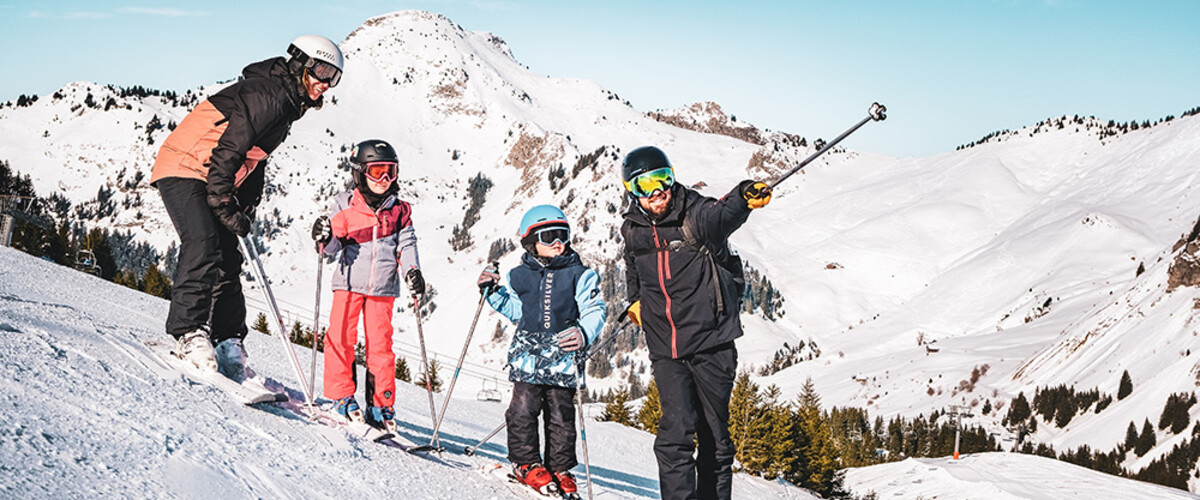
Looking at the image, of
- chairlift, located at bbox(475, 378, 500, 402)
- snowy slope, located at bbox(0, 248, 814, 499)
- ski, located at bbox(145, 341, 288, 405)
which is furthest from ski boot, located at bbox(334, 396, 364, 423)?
chairlift, located at bbox(475, 378, 500, 402)

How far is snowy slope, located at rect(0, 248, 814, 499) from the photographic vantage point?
373 cm

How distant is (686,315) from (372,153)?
2884 mm

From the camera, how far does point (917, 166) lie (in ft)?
620

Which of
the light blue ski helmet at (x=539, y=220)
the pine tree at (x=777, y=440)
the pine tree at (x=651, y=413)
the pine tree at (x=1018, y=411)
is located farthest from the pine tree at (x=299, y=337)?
the pine tree at (x=1018, y=411)

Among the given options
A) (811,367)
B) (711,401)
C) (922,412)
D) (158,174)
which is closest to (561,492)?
(711,401)

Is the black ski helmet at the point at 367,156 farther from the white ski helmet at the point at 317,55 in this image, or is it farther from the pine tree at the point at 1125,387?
A: the pine tree at the point at 1125,387

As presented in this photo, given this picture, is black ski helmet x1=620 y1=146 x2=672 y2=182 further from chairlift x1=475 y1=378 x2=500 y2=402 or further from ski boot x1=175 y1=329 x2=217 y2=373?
chairlift x1=475 y1=378 x2=500 y2=402

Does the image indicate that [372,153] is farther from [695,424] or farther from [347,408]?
[695,424]

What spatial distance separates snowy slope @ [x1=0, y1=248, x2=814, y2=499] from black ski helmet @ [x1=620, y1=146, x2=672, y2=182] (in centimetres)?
248

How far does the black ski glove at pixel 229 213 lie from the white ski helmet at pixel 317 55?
112 cm

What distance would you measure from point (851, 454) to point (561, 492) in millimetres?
62520

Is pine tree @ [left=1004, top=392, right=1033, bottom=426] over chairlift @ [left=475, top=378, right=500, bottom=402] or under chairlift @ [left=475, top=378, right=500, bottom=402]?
over

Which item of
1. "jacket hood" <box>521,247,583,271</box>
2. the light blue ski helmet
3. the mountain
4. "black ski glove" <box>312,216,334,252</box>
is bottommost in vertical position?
"black ski glove" <box>312,216,334,252</box>

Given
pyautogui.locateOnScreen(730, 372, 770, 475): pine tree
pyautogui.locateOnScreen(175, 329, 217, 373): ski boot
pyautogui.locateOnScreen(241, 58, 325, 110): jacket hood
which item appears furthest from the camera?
pyautogui.locateOnScreen(730, 372, 770, 475): pine tree
